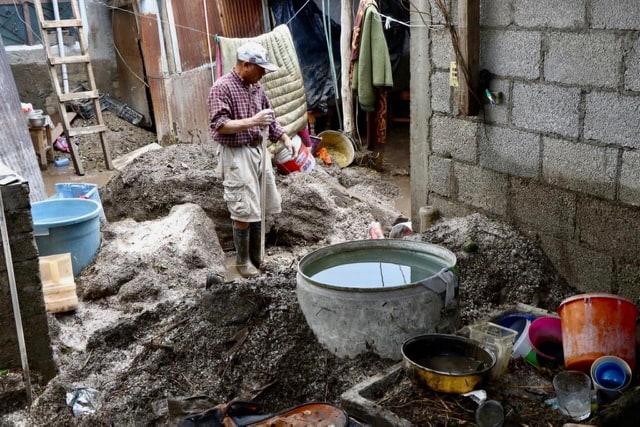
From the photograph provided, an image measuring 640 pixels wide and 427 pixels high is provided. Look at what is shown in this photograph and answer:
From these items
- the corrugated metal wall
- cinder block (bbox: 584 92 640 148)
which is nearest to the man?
cinder block (bbox: 584 92 640 148)

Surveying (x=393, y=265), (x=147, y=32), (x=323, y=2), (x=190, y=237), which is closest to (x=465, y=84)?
(x=393, y=265)

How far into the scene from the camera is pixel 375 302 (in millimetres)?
3723

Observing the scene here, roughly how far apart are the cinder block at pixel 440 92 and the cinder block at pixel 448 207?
0.74 metres

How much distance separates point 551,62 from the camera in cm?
440

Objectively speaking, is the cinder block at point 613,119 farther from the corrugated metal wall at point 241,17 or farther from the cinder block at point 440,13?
the corrugated metal wall at point 241,17

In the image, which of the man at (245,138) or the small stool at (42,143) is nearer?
the man at (245,138)

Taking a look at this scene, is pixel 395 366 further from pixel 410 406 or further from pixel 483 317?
pixel 483 317

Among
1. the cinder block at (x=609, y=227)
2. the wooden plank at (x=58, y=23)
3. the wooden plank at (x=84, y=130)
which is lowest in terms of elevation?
the wooden plank at (x=84, y=130)

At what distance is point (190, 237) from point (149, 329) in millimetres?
2133

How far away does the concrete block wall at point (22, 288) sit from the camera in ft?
13.7

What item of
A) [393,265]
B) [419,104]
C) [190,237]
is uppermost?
[419,104]

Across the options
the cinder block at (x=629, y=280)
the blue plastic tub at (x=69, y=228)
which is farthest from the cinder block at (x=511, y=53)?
the blue plastic tub at (x=69, y=228)

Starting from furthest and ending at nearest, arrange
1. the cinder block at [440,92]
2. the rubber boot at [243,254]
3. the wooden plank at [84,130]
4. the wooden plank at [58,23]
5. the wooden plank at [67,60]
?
the wooden plank at [84,130] → the wooden plank at [67,60] → the wooden plank at [58,23] → the rubber boot at [243,254] → the cinder block at [440,92]

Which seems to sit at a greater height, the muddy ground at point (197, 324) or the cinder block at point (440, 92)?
the cinder block at point (440, 92)
